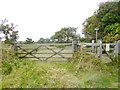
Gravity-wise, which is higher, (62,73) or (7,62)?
(7,62)

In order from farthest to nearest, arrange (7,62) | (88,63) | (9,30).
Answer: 1. (9,30)
2. (7,62)
3. (88,63)

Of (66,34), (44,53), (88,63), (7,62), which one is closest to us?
(88,63)

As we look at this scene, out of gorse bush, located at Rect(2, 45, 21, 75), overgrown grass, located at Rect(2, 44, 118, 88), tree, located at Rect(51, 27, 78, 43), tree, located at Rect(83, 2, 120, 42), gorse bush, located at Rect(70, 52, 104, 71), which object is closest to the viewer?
overgrown grass, located at Rect(2, 44, 118, 88)

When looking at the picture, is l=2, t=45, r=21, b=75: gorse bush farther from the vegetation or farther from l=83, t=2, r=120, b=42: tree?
l=83, t=2, r=120, b=42: tree

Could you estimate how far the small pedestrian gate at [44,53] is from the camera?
9836mm

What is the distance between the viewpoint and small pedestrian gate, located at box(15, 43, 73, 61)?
9.84m

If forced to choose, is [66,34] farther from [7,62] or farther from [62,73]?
[62,73]

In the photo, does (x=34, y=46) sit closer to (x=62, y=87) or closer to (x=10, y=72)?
(x=10, y=72)

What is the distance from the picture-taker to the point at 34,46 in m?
10.1

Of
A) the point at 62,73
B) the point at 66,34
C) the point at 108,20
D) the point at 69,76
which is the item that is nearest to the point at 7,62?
the point at 62,73

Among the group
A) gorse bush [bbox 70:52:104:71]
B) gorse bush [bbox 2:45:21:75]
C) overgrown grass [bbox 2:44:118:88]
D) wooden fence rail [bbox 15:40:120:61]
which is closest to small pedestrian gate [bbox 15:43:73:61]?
wooden fence rail [bbox 15:40:120:61]

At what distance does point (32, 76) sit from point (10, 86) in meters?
0.91

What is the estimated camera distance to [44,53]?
1002 centimetres

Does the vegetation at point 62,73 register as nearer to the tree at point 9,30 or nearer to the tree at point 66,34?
the tree at point 9,30
